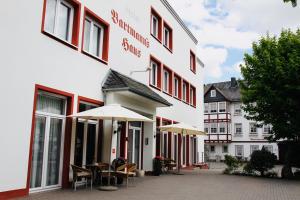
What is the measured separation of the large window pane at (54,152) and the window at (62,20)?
2604 mm

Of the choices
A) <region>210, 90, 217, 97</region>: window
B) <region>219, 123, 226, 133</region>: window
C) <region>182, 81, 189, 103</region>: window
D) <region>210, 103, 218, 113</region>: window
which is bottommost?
<region>219, 123, 226, 133</region>: window

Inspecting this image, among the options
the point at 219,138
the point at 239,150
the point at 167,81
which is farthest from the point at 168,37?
the point at 239,150

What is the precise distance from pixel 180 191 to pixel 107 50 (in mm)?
5910

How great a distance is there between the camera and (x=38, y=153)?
9367 mm

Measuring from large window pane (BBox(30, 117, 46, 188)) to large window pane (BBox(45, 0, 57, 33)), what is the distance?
2.75m

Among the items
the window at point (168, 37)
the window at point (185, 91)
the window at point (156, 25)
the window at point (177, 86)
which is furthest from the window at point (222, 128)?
the window at point (156, 25)

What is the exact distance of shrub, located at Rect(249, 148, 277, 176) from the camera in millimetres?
17078

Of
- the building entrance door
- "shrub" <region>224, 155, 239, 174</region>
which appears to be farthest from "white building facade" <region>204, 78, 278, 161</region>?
the building entrance door

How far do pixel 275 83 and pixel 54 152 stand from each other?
38.2ft

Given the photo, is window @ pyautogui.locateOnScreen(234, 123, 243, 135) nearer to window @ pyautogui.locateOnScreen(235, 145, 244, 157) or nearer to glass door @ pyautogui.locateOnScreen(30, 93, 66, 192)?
window @ pyautogui.locateOnScreen(235, 145, 244, 157)

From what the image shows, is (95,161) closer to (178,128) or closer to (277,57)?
(178,128)

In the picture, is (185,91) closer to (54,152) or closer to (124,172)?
(124,172)

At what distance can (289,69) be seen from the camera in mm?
16281

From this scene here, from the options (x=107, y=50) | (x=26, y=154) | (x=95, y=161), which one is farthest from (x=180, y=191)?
(x=107, y=50)
